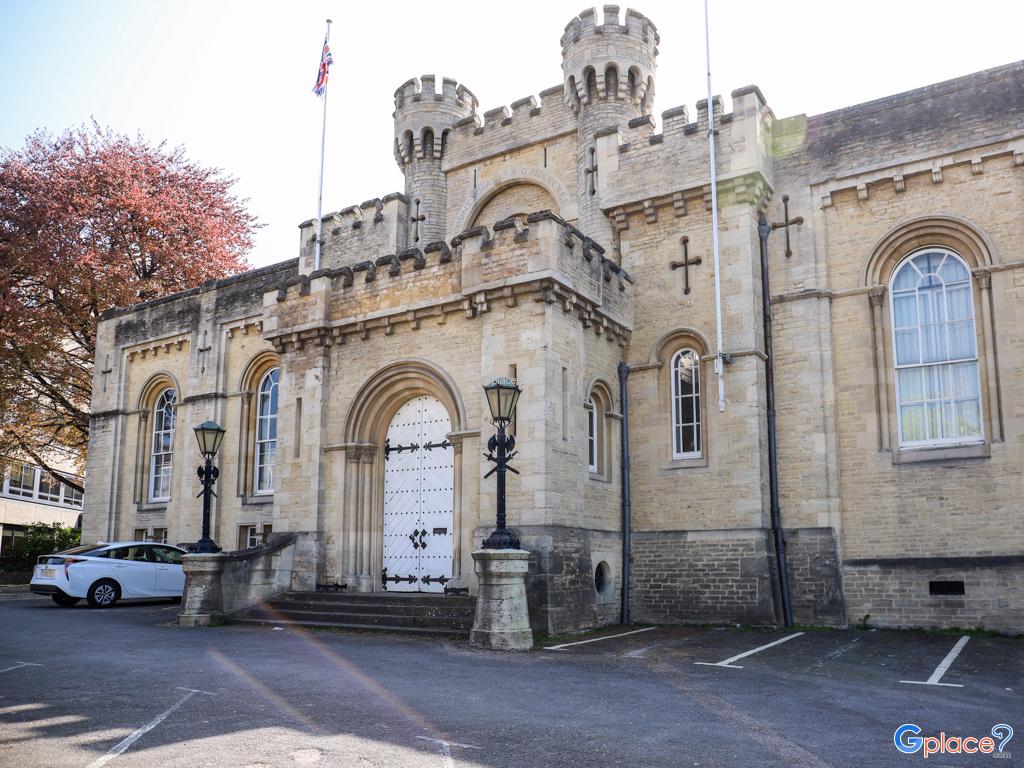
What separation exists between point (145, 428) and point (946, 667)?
2062 centimetres

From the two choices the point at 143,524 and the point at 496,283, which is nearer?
the point at 496,283

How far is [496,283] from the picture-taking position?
579 inches

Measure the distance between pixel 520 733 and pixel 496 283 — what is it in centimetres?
899

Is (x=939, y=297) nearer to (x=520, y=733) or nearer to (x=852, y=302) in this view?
(x=852, y=302)

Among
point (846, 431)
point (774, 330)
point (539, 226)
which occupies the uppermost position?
point (539, 226)

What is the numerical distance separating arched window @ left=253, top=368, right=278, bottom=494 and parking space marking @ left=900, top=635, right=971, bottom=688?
1501 cm

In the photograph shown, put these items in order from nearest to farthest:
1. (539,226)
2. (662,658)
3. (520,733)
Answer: (520,733)
(662,658)
(539,226)

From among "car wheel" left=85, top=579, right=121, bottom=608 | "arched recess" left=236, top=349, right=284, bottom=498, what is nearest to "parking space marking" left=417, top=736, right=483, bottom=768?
"car wheel" left=85, top=579, right=121, bottom=608

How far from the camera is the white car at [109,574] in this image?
18094mm

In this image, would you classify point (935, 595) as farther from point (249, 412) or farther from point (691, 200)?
point (249, 412)

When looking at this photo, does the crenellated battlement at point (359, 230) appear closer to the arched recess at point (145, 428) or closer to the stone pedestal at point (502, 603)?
the arched recess at point (145, 428)

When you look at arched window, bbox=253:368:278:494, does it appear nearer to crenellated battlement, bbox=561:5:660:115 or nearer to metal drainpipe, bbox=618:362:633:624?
metal drainpipe, bbox=618:362:633:624

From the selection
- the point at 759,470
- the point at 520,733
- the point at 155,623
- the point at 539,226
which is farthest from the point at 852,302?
the point at 155,623

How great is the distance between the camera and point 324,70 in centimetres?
2084
